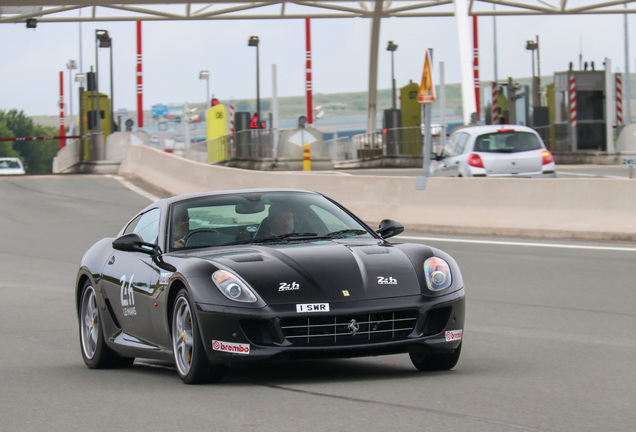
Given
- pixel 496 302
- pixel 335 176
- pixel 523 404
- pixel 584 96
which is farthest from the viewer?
pixel 584 96

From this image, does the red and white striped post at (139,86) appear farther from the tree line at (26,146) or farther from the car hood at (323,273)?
the tree line at (26,146)

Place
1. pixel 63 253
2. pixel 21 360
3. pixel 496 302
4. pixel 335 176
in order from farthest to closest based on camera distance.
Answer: pixel 335 176 → pixel 63 253 → pixel 496 302 → pixel 21 360

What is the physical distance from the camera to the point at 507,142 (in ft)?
83.7

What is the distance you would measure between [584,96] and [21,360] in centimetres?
3473

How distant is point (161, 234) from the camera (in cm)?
873

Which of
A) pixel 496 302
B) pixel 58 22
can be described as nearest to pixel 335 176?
pixel 496 302

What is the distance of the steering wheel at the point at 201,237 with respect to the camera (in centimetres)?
855

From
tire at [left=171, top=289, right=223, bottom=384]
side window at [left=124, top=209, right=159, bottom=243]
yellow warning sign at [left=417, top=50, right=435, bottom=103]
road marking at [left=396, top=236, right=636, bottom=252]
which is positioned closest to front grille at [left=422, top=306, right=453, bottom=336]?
tire at [left=171, top=289, right=223, bottom=384]

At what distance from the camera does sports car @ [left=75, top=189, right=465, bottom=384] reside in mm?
7438

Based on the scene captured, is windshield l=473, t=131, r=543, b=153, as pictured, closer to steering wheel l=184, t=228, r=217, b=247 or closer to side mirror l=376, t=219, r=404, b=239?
side mirror l=376, t=219, r=404, b=239

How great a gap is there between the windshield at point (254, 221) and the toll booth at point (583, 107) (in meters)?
33.9

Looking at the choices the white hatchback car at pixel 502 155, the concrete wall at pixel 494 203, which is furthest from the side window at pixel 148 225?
the white hatchback car at pixel 502 155

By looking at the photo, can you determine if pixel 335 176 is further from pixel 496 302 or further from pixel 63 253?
pixel 496 302

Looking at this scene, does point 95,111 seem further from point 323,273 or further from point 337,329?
point 337,329
